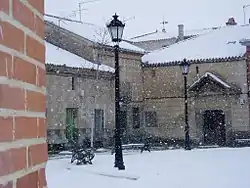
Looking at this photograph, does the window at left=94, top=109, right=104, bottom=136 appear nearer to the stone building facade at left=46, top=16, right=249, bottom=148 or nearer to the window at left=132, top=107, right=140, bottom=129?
the stone building facade at left=46, top=16, right=249, bottom=148

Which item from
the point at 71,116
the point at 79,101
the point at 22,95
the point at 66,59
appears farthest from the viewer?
the point at 66,59

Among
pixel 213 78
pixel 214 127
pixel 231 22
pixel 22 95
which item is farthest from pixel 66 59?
pixel 22 95

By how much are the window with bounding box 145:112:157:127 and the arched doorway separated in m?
3.57

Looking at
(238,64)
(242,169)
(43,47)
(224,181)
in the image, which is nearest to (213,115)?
(238,64)

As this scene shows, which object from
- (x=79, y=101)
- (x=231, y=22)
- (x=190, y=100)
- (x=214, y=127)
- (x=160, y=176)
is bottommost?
(x=160, y=176)

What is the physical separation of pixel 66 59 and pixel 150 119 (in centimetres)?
790

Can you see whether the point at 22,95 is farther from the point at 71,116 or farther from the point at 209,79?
the point at 209,79

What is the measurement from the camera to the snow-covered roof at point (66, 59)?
2616 centimetres

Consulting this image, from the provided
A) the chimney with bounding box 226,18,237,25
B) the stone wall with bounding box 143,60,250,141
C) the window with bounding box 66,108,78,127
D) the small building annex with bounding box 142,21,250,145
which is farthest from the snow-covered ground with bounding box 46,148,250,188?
the chimney with bounding box 226,18,237,25

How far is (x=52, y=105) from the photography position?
25.1 metres

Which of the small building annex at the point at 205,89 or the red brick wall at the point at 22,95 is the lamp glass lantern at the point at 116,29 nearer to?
the red brick wall at the point at 22,95

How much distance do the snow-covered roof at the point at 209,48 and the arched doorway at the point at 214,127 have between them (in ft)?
11.8

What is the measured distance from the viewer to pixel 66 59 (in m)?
27.2

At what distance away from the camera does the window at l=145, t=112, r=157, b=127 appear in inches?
1253
